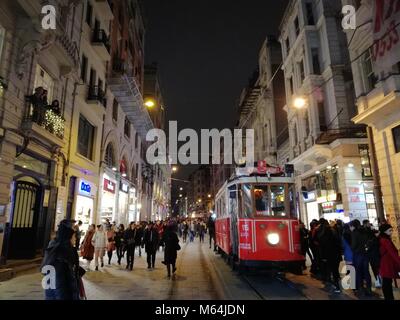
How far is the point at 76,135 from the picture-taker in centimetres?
1532

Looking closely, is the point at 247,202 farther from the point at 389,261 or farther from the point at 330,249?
the point at 389,261

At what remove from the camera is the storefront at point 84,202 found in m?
15.5

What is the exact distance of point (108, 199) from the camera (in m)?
21.0

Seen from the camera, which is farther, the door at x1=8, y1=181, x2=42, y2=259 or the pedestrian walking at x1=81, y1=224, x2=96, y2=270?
the pedestrian walking at x1=81, y1=224, x2=96, y2=270

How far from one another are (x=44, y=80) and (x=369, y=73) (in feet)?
53.2

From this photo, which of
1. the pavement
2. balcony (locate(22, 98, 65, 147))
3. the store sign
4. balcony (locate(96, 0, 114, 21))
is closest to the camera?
the pavement

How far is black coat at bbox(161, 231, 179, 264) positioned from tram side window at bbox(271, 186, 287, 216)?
3710 mm

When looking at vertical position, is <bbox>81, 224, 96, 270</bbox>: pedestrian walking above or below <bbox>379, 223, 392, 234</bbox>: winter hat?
below

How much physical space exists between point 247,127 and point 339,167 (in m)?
25.7

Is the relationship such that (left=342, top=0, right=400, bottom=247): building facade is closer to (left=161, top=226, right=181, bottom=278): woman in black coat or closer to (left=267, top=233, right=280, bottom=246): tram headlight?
(left=267, top=233, right=280, bottom=246): tram headlight

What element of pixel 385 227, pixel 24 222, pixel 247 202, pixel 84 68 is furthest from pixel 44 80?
pixel 385 227

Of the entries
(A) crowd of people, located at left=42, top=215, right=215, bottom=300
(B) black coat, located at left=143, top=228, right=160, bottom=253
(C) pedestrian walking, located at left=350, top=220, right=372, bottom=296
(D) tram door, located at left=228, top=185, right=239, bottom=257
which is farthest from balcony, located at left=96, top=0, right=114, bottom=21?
(C) pedestrian walking, located at left=350, top=220, right=372, bottom=296

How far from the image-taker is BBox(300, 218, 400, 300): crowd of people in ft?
21.2

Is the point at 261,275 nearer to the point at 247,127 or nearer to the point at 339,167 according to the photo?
the point at 339,167
